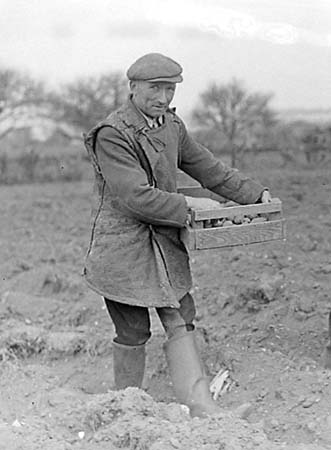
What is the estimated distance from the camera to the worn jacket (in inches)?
126

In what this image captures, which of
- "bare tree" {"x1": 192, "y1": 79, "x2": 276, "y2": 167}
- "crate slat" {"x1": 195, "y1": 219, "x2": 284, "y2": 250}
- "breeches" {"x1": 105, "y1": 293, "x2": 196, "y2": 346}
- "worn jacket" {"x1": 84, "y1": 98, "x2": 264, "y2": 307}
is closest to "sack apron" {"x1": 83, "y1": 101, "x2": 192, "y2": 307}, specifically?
Answer: "worn jacket" {"x1": 84, "y1": 98, "x2": 264, "y2": 307}

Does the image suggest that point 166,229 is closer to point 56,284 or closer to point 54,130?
point 56,284

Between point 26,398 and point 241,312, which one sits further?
point 241,312

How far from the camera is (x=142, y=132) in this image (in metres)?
3.29

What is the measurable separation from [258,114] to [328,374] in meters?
3.89

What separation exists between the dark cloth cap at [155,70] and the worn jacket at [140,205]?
15 centimetres

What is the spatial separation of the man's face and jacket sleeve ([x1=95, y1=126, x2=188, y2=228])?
0.15m

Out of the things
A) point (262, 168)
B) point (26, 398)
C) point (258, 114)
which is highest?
point (258, 114)

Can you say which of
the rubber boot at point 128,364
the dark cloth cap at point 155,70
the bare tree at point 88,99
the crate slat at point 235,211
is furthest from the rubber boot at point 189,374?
the bare tree at point 88,99

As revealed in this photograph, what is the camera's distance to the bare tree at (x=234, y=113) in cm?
709

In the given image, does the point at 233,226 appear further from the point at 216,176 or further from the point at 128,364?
the point at 128,364

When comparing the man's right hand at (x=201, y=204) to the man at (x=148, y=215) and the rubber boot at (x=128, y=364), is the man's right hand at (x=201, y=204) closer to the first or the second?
the man at (x=148, y=215)

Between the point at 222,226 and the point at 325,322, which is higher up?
the point at 222,226

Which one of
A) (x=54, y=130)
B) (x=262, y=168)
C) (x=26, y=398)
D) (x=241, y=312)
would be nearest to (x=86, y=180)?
(x=54, y=130)
